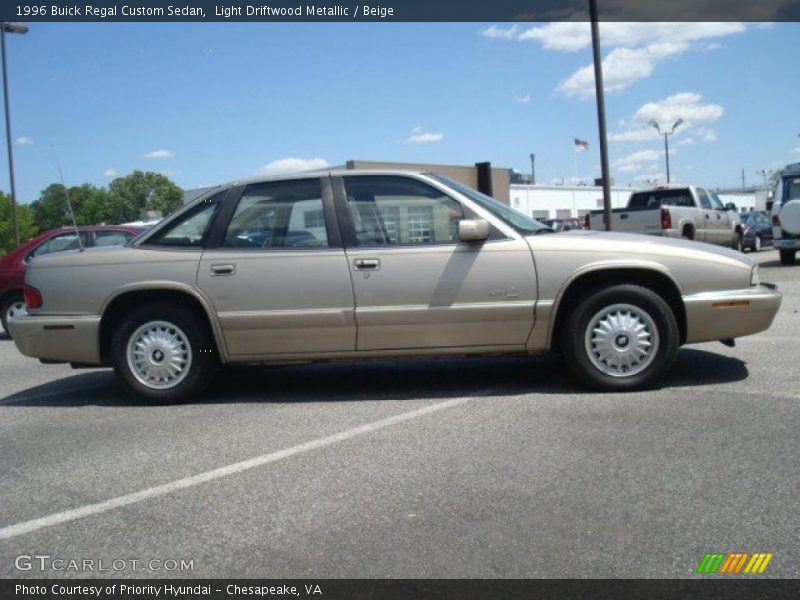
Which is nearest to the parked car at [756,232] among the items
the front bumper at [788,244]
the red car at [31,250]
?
the front bumper at [788,244]

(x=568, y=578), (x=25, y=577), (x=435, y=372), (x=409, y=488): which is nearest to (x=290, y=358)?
(x=435, y=372)

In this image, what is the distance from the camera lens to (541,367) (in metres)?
6.67

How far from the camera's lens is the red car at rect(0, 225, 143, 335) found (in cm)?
1111

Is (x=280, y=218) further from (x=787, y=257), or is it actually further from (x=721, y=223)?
(x=721, y=223)

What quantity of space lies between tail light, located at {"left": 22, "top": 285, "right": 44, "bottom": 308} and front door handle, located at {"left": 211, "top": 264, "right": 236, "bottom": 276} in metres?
1.44

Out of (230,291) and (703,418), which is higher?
(230,291)

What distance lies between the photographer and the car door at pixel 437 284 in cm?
555

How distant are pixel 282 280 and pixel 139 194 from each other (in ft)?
284

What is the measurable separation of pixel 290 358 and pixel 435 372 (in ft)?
4.88

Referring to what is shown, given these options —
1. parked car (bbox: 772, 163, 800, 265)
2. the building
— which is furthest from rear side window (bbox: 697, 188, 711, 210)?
the building

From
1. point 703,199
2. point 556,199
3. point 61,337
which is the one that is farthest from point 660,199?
point 556,199

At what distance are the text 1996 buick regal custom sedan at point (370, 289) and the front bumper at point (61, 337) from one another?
1 cm

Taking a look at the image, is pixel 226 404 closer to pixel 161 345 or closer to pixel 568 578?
pixel 161 345

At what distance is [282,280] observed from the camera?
570 cm
